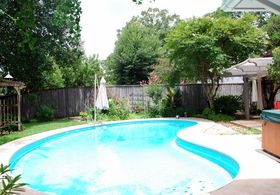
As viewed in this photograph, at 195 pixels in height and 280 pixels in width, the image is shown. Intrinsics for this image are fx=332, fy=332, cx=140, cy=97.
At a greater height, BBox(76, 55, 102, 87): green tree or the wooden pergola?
BBox(76, 55, 102, 87): green tree

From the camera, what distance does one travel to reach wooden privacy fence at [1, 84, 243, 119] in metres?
17.7

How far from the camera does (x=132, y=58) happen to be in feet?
87.5

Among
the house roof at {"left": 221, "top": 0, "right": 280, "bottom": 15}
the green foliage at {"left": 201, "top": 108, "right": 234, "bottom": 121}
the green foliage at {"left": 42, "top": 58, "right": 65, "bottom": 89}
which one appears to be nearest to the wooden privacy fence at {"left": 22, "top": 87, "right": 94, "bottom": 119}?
the green foliage at {"left": 42, "top": 58, "right": 65, "bottom": 89}

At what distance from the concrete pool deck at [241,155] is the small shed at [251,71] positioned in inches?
112

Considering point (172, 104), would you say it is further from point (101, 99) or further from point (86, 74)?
point (86, 74)

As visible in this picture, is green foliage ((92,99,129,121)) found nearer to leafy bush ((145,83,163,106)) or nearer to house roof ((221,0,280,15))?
leafy bush ((145,83,163,106))

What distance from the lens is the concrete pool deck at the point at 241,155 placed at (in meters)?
4.90

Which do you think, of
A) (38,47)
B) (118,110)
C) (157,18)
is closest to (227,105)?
(118,110)

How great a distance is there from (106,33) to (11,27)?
62.4 ft

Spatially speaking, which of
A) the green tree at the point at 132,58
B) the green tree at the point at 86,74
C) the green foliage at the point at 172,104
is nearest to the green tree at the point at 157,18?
the green tree at the point at 132,58

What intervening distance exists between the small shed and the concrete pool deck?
2.85 m

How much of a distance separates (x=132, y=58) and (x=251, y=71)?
13301mm

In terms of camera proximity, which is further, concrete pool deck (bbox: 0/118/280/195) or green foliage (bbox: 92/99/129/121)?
green foliage (bbox: 92/99/129/121)

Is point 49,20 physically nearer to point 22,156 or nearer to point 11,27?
point 11,27
